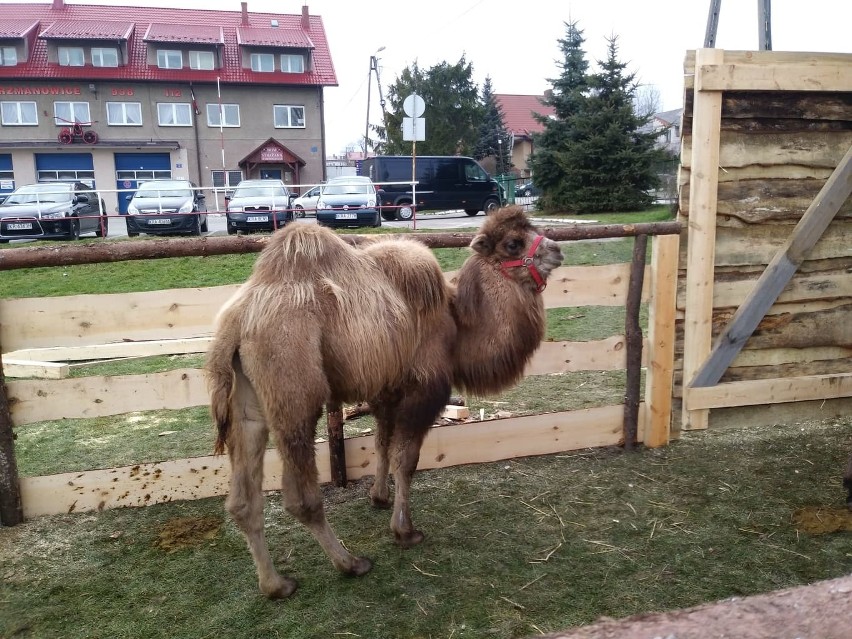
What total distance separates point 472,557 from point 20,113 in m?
42.3

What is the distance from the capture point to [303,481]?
3.20m

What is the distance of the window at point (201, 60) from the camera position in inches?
1506

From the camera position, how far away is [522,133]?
5178 centimetres

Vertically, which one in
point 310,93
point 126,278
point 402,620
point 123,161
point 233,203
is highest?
point 310,93

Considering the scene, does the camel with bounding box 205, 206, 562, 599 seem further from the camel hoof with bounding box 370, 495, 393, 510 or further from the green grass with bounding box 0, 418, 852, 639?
the camel hoof with bounding box 370, 495, 393, 510

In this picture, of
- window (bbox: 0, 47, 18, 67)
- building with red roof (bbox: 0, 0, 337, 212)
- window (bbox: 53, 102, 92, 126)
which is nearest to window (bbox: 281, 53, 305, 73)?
building with red roof (bbox: 0, 0, 337, 212)

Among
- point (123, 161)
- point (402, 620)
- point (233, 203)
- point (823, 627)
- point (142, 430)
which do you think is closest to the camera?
→ point (823, 627)

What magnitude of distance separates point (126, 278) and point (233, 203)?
7.72 metres

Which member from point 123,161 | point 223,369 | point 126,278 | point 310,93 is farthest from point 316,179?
point 223,369

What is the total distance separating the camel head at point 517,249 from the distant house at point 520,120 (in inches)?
1773

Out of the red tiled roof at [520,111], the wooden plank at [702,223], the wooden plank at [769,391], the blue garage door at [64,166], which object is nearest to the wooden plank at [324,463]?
the wooden plank at [769,391]

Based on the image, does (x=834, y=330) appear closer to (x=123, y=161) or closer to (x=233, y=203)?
(x=233, y=203)

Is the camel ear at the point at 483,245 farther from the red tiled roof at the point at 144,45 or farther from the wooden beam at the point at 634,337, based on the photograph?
the red tiled roof at the point at 144,45

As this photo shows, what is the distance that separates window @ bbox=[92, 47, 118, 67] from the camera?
37281mm
